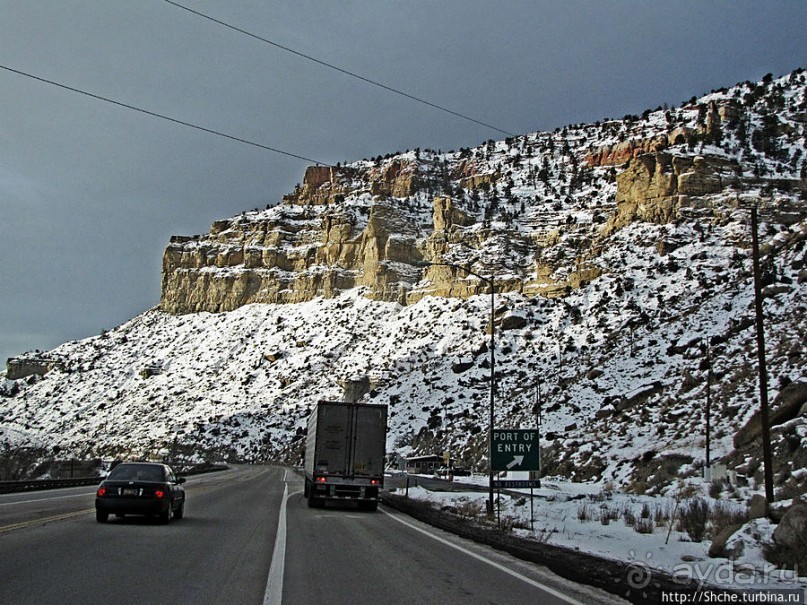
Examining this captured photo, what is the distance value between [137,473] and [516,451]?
30.0ft

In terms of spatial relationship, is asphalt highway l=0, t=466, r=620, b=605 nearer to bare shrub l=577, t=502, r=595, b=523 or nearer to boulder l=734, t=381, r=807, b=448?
bare shrub l=577, t=502, r=595, b=523

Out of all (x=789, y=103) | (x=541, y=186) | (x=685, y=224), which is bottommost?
(x=685, y=224)

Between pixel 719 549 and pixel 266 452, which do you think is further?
pixel 266 452

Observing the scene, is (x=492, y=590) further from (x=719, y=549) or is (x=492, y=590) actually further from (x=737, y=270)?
(x=737, y=270)

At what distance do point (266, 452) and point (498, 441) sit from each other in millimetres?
78904

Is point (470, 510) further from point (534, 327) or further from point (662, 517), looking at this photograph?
point (534, 327)

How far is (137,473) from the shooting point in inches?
643

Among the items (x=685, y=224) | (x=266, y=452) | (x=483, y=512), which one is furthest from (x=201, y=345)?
(x=483, y=512)

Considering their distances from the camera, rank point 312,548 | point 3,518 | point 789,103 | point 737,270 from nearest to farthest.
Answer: point 312,548 < point 3,518 < point 737,270 < point 789,103

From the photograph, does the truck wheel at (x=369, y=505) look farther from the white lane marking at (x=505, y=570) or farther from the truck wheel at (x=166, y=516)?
the truck wheel at (x=166, y=516)

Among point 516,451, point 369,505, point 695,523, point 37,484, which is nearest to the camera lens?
point 695,523

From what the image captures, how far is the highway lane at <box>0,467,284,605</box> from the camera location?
26.6ft

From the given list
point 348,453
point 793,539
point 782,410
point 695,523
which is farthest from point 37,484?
point 782,410

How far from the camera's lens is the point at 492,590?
9195 mm
